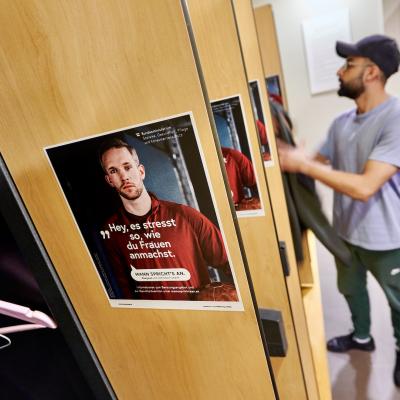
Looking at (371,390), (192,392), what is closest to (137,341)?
(192,392)

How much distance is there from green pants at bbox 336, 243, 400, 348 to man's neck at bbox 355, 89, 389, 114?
652 mm

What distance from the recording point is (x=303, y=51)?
2.63 meters

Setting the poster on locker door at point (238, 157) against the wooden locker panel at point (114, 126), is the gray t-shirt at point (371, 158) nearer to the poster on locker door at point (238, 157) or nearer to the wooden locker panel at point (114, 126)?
the poster on locker door at point (238, 157)

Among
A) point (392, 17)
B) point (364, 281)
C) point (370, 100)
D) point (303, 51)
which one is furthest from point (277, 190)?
point (392, 17)

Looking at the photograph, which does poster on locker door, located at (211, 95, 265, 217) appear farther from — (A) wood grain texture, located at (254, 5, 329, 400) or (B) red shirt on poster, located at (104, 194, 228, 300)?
(B) red shirt on poster, located at (104, 194, 228, 300)

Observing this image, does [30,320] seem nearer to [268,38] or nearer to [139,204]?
[139,204]

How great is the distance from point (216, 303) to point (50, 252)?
33cm

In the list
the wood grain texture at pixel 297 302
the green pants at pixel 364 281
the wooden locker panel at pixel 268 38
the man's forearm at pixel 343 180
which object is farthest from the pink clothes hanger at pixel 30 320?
the wooden locker panel at pixel 268 38

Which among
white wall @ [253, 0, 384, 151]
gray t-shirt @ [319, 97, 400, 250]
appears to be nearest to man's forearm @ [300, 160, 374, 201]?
gray t-shirt @ [319, 97, 400, 250]

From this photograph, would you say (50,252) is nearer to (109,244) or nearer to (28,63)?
(109,244)

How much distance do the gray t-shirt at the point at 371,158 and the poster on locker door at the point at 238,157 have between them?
68 cm

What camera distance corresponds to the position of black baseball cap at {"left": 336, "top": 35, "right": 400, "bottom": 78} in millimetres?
1261

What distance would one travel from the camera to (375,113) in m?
1.30

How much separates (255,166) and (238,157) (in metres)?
0.06
